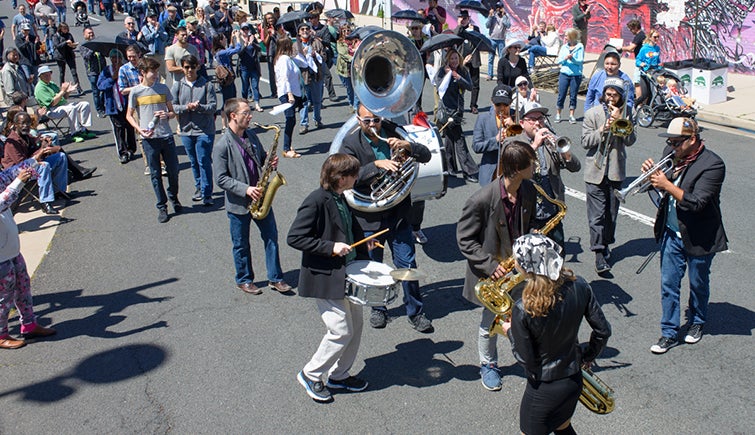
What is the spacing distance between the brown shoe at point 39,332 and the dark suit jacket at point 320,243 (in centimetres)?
278

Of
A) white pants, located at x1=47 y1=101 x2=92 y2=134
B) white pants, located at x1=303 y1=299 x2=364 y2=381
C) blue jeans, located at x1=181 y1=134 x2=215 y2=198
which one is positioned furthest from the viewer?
white pants, located at x1=47 y1=101 x2=92 y2=134

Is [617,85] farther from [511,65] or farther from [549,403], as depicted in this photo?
[511,65]

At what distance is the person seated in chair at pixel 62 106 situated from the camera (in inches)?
520

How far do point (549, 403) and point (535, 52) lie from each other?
1560 centimetres

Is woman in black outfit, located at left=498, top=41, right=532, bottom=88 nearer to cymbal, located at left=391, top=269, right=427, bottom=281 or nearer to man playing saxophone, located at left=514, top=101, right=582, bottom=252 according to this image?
man playing saxophone, located at left=514, top=101, right=582, bottom=252

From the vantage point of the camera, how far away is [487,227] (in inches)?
195

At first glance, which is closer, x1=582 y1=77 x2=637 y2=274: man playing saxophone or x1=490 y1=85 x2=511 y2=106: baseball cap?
x1=582 y1=77 x2=637 y2=274: man playing saxophone

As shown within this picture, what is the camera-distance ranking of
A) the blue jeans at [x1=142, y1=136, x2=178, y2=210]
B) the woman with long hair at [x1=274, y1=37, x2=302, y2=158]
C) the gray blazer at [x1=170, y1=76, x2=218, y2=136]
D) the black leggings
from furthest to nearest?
the woman with long hair at [x1=274, y1=37, x2=302, y2=158], the gray blazer at [x1=170, y1=76, x2=218, y2=136], the blue jeans at [x1=142, y1=136, x2=178, y2=210], the black leggings

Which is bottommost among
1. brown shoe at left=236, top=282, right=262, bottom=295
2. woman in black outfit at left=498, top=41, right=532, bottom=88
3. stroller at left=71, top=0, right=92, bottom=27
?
brown shoe at left=236, top=282, right=262, bottom=295

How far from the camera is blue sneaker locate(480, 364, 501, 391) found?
5.25 metres

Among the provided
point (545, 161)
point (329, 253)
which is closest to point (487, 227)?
point (329, 253)

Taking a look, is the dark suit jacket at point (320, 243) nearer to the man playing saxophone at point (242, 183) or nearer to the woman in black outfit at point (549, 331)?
the woman in black outfit at point (549, 331)

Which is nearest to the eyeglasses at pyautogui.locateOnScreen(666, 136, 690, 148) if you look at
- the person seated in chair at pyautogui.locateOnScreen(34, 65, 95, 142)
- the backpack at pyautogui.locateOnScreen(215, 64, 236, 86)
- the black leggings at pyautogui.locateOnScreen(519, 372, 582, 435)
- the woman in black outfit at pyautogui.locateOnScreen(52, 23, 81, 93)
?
the black leggings at pyautogui.locateOnScreen(519, 372, 582, 435)

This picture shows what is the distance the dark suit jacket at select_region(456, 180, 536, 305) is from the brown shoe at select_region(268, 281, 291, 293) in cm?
247
